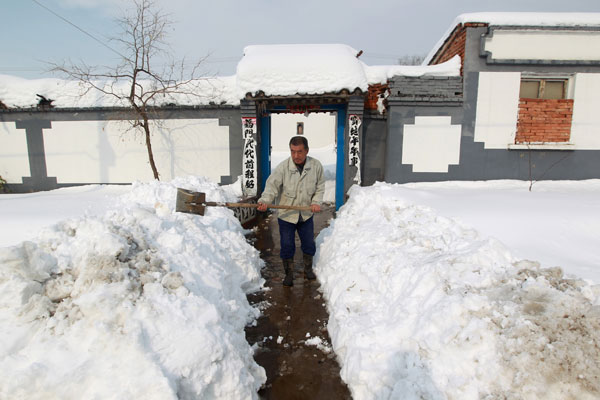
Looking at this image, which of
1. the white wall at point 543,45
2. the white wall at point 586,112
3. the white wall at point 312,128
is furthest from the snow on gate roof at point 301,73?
the white wall at point 312,128

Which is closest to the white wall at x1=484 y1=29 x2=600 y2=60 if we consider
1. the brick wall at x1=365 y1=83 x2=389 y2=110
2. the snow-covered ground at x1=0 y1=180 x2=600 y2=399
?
the brick wall at x1=365 y1=83 x2=389 y2=110

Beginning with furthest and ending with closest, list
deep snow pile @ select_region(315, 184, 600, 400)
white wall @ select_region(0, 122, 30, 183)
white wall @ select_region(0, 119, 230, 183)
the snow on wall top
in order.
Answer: white wall @ select_region(0, 122, 30, 183) < white wall @ select_region(0, 119, 230, 183) < the snow on wall top < deep snow pile @ select_region(315, 184, 600, 400)

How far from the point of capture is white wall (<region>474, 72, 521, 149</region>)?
24.4ft

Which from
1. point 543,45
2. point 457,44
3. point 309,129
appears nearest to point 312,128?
point 309,129

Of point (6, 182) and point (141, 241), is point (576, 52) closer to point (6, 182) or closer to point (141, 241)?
point (141, 241)

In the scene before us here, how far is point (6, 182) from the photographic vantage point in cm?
914

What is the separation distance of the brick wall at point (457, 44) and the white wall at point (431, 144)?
4.58ft

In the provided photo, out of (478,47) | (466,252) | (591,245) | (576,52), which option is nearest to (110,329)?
(466,252)

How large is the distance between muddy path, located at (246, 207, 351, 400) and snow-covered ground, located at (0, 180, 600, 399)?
0.40 ft

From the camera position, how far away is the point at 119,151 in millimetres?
9023

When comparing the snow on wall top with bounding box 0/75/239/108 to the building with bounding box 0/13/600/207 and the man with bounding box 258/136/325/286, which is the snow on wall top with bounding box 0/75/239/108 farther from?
the man with bounding box 258/136/325/286

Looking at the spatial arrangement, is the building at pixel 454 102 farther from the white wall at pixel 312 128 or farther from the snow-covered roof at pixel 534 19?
the white wall at pixel 312 128

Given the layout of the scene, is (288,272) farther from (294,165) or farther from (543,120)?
(543,120)

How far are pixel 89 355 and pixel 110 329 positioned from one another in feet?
0.59
